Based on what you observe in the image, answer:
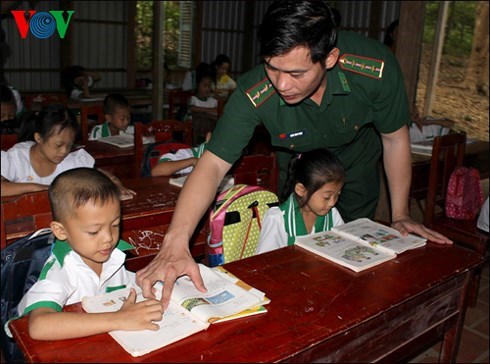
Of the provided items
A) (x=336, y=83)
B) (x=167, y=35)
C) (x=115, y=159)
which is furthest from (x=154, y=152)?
(x=167, y=35)

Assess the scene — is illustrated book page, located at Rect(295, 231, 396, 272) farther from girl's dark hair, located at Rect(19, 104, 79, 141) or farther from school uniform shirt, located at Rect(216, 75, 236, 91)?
school uniform shirt, located at Rect(216, 75, 236, 91)

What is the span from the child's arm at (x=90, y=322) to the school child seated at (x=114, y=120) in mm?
2919

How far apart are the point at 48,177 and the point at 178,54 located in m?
6.79

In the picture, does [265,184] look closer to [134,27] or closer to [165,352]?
[165,352]

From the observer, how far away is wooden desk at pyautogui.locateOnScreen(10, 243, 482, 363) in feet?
3.23

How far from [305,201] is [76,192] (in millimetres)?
937

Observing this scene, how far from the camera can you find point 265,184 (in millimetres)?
2643

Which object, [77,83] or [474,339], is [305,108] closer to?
[474,339]

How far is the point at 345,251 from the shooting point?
1.54 m

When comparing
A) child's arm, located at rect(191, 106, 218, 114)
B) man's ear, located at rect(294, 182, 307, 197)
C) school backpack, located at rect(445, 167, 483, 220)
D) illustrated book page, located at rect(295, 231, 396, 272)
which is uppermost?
man's ear, located at rect(294, 182, 307, 197)

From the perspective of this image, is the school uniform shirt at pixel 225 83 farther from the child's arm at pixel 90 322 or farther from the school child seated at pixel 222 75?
the child's arm at pixel 90 322

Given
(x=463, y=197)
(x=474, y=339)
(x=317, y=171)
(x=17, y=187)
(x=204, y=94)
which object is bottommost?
(x=474, y=339)

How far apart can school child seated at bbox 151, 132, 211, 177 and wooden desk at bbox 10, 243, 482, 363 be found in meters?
1.19

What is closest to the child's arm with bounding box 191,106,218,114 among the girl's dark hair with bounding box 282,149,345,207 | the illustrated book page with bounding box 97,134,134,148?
the illustrated book page with bounding box 97,134,134,148
